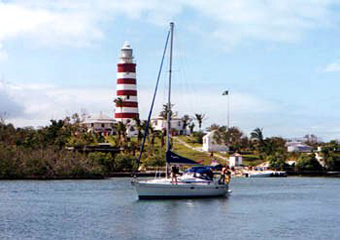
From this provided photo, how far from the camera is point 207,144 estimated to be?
160500 millimetres

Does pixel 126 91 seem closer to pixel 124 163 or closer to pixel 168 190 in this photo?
pixel 124 163

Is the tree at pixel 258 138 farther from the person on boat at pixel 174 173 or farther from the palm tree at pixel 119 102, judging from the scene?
the person on boat at pixel 174 173

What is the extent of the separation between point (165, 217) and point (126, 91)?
106 meters

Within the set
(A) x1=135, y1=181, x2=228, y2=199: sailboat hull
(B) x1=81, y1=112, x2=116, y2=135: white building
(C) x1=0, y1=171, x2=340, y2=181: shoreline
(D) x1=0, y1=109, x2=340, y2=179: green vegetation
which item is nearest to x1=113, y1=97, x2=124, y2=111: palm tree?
(D) x1=0, y1=109, x2=340, y2=179: green vegetation

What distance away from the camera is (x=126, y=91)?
505 feet

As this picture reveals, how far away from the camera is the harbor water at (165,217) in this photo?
4084 centimetres

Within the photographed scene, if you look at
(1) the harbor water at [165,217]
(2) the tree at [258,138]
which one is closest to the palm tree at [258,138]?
(2) the tree at [258,138]

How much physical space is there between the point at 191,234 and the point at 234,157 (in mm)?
108306

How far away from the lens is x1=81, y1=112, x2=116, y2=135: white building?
17300cm

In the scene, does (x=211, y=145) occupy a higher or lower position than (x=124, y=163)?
higher

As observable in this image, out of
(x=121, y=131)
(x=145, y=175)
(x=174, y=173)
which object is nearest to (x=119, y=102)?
(x=121, y=131)

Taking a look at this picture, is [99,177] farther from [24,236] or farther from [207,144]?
[24,236]

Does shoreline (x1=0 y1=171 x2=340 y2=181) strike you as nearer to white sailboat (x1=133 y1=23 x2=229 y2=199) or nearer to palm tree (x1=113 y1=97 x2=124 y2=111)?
palm tree (x1=113 y1=97 x2=124 y2=111)

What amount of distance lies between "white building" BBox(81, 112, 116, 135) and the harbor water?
102 meters
